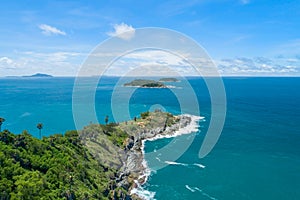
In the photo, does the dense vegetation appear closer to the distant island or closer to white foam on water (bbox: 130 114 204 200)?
the distant island

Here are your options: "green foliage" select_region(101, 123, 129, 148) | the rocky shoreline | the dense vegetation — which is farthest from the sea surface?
the dense vegetation

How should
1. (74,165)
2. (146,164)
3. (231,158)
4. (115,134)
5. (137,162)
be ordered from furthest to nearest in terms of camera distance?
(115,134) → (231,158) → (146,164) → (137,162) → (74,165)

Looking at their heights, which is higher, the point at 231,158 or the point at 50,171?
the point at 50,171

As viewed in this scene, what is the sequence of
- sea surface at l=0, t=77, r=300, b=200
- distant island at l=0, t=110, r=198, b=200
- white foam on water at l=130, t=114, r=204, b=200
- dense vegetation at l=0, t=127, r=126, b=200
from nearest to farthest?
dense vegetation at l=0, t=127, r=126, b=200 < distant island at l=0, t=110, r=198, b=200 < white foam on water at l=130, t=114, r=204, b=200 < sea surface at l=0, t=77, r=300, b=200

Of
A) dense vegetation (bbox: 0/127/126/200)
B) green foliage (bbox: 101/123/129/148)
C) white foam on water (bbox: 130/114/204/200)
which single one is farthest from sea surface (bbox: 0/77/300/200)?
dense vegetation (bbox: 0/127/126/200)

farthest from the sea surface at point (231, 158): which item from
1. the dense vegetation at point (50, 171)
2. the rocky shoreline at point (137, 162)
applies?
the dense vegetation at point (50, 171)

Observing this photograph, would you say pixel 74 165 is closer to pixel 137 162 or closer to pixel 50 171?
pixel 50 171

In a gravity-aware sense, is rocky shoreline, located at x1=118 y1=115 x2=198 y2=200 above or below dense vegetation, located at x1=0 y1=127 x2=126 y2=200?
below

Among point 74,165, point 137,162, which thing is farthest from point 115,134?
point 74,165

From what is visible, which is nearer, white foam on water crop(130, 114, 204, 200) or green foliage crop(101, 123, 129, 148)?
white foam on water crop(130, 114, 204, 200)

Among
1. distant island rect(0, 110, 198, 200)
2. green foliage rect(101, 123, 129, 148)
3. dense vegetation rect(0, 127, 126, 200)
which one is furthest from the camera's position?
green foliage rect(101, 123, 129, 148)
